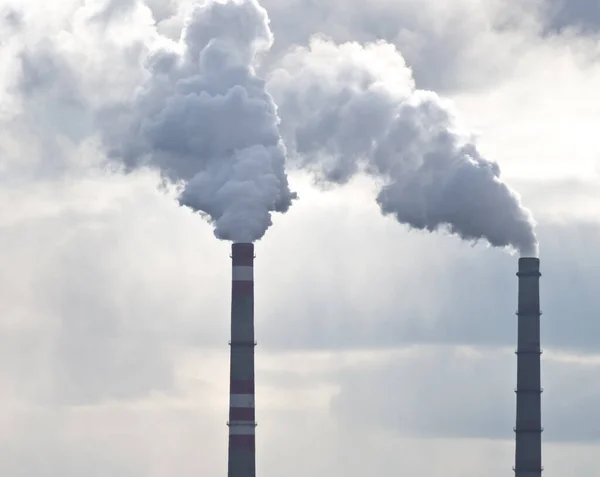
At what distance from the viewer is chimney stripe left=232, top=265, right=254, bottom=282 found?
163 feet

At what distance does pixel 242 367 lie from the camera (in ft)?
163

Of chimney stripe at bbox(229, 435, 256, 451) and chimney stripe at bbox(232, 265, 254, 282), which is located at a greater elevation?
chimney stripe at bbox(232, 265, 254, 282)

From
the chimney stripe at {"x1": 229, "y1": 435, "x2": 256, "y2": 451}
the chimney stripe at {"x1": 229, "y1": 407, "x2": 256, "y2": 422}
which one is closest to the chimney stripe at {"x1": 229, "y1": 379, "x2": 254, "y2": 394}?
the chimney stripe at {"x1": 229, "y1": 407, "x2": 256, "y2": 422}

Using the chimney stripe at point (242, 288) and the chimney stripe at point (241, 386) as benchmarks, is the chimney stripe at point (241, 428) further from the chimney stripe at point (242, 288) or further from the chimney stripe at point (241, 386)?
the chimney stripe at point (242, 288)

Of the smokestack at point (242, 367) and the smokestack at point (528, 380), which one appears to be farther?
the smokestack at point (528, 380)

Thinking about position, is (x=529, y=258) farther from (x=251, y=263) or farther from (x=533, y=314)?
(x=251, y=263)

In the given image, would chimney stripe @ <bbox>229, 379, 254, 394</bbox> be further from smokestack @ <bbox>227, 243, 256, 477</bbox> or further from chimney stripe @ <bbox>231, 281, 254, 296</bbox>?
chimney stripe @ <bbox>231, 281, 254, 296</bbox>

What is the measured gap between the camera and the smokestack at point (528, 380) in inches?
2093

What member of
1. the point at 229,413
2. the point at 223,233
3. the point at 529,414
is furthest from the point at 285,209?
the point at 529,414

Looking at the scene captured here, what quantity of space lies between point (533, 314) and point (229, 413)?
11.5 m

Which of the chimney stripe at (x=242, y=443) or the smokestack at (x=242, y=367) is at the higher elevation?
the smokestack at (x=242, y=367)

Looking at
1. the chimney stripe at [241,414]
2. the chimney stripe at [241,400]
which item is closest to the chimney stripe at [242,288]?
the chimney stripe at [241,400]

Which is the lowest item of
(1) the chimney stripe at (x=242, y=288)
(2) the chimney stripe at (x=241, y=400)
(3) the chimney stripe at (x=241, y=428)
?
(3) the chimney stripe at (x=241, y=428)

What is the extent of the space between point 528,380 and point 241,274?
11.3 metres
